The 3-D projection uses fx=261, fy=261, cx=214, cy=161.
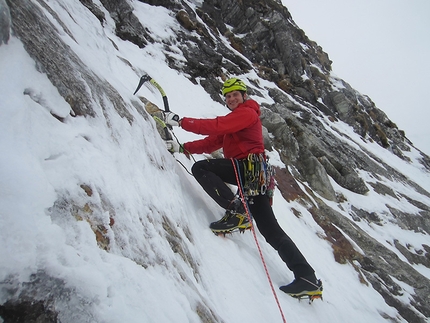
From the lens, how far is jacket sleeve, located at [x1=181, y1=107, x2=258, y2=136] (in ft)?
12.7

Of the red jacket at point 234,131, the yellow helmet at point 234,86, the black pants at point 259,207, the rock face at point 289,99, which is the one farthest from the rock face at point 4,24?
the yellow helmet at point 234,86

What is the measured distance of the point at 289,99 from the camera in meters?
23.3

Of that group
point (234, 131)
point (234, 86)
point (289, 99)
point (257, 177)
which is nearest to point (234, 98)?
point (234, 86)

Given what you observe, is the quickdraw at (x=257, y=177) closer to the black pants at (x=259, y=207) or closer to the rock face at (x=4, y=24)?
the black pants at (x=259, y=207)

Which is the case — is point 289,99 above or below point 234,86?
above

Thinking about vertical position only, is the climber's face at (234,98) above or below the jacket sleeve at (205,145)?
above

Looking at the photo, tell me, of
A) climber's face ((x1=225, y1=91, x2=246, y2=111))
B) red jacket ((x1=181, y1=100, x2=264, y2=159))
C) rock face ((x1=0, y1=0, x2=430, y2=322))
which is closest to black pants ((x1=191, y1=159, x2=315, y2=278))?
red jacket ((x1=181, y1=100, x2=264, y2=159))

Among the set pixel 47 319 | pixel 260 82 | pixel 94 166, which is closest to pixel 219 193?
pixel 94 166

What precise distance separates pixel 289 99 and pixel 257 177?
20.9m

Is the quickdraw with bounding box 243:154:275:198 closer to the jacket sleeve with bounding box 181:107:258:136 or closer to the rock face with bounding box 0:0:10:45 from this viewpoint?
the jacket sleeve with bounding box 181:107:258:136

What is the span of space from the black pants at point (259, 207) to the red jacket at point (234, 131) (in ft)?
0.95

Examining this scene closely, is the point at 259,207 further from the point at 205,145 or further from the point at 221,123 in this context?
the point at 205,145

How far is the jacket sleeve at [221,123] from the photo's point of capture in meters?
3.88

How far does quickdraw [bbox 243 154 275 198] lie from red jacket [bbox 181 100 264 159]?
5.7 inches
